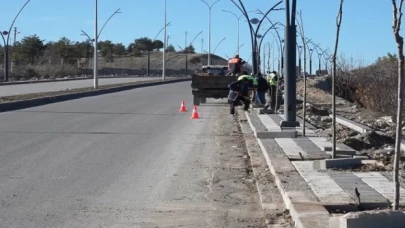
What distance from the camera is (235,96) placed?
28.1m

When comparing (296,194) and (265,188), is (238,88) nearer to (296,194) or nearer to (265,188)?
(265,188)

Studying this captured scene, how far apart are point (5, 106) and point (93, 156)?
652 inches

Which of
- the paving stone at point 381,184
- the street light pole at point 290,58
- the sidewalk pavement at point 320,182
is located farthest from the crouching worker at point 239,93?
the paving stone at point 381,184

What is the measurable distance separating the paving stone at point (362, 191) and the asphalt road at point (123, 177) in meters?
1.16

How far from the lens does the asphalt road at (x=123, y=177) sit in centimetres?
883

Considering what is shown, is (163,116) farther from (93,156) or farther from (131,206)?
(131,206)

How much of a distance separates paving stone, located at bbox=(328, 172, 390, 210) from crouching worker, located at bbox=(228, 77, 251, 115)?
16.8 m

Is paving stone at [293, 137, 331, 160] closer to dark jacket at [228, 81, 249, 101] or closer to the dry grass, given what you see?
dark jacket at [228, 81, 249, 101]

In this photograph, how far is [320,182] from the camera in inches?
409

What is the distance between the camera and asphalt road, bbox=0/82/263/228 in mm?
8828

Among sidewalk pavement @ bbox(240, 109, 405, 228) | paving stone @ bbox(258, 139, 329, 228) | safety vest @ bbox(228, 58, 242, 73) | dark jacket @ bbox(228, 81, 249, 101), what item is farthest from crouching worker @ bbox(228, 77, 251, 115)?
paving stone @ bbox(258, 139, 329, 228)

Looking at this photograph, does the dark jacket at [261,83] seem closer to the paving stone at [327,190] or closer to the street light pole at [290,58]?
the street light pole at [290,58]

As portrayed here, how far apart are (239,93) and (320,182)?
58.6 feet

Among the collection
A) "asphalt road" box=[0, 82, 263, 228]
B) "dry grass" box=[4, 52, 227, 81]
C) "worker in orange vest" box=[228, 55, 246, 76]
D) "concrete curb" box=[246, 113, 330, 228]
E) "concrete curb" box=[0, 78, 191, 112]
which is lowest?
"asphalt road" box=[0, 82, 263, 228]
